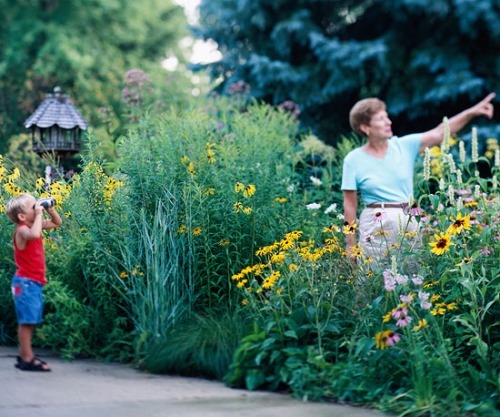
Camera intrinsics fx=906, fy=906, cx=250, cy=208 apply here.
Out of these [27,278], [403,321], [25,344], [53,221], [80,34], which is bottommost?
[25,344]

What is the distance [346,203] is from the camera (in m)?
6.50

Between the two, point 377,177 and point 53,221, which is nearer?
point 53,221

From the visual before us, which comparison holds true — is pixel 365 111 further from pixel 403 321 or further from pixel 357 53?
pixel 357 53

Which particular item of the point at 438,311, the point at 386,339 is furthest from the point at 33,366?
the point at 438,311

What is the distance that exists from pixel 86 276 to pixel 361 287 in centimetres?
182

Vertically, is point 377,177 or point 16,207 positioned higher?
point 377,177

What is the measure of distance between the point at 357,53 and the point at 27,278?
26.8 ft

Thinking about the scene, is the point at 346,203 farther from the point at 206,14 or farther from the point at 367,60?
the point at 206,14

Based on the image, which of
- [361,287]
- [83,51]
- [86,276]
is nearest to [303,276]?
[361,287]

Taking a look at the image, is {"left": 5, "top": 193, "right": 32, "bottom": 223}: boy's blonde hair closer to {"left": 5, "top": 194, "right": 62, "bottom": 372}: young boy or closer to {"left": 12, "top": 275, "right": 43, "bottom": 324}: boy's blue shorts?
{"left": 5, "top": 194, "right": 62, "bottom": 372}: young boy

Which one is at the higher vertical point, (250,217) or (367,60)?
(367,60)

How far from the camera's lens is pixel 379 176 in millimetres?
6387

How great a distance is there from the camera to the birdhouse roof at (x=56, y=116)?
9.34 metres

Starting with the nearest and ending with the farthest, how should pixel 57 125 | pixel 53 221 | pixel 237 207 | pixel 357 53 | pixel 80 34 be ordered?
pixel 53 221 < pixel 237 207 < pixel 57 125 < pixel 357 53 < pixel 80 34
